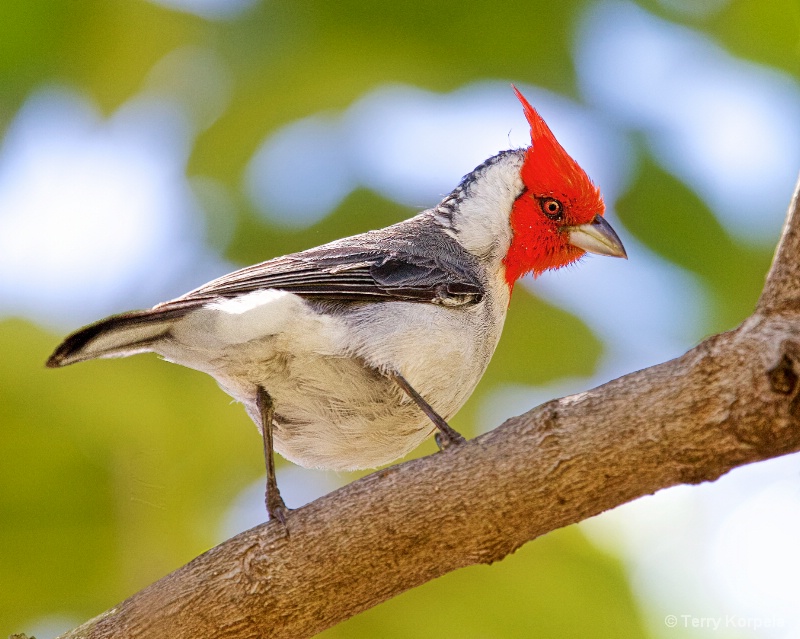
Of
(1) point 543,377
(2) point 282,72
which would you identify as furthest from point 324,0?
(1) point 543,377


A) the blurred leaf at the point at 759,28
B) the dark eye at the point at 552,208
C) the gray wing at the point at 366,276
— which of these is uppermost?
the blurred leaf at the point at 759,28

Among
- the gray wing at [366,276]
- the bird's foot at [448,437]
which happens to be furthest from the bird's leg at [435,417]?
the gray wing at [366,276]

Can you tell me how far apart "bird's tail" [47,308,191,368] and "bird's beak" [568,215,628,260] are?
5.87ft

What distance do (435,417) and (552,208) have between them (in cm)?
131

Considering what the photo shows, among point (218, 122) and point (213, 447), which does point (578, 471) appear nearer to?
point (213, 447)

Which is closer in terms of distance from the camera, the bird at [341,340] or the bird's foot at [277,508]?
the bird's foot at [277,508]

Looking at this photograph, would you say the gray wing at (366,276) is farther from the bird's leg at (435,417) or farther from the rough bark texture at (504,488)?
the rough bark texture at (504,488)

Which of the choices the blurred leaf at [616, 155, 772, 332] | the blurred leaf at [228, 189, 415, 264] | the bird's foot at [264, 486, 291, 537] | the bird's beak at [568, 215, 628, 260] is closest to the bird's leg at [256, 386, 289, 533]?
the bird's foot at [264, 486, 291, 537]

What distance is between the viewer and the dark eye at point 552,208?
4.06 metres

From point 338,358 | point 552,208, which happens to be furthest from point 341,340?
→ point 552,208

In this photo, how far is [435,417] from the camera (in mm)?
3207

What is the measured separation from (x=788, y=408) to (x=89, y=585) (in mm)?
3642

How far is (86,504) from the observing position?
15.5ft

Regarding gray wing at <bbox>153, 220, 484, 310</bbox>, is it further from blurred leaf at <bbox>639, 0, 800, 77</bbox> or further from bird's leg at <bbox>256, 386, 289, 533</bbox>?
blurred leaf at <bbox>639, 0, 800, 77</bbox>
